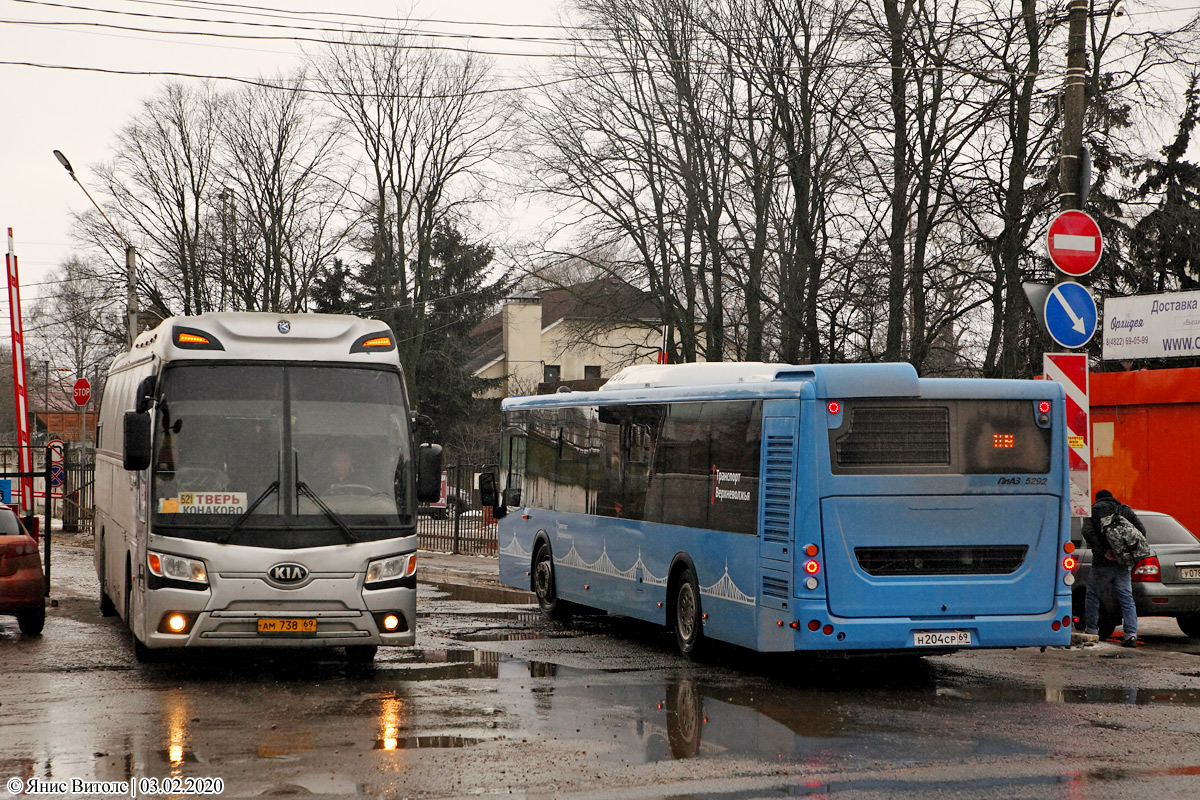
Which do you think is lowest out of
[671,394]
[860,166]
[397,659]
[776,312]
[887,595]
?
[397,659]

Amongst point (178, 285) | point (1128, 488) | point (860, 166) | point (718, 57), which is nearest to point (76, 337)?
point (178, 285)

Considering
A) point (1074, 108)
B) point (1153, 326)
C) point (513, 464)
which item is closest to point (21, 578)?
point (513, 464)

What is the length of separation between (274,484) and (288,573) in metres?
0.77

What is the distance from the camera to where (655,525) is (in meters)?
14.6

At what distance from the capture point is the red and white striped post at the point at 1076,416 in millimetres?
15070

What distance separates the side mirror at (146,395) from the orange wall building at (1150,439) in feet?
52.4

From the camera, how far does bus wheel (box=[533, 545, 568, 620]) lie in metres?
17.8

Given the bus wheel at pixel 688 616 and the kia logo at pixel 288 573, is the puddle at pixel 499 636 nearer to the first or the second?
the bus wheel at pixel 688 616

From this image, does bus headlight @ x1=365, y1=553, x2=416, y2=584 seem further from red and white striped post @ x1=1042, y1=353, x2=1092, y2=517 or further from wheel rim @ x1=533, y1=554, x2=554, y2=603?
red and white striped post @ x1=1042, y1=353, x2=1092, y2=517

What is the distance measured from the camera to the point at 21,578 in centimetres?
1502

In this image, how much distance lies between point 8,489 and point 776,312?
16.6m

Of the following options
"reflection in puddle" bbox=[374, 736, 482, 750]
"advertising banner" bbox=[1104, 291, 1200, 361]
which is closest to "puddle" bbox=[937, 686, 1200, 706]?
"reflection in puddle" bbox=[374, 736, 482, 750]

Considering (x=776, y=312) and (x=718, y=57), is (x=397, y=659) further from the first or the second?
(x=718, y=57)

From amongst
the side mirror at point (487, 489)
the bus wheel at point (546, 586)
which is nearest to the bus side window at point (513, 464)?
the side mirror at point (487, 489)
